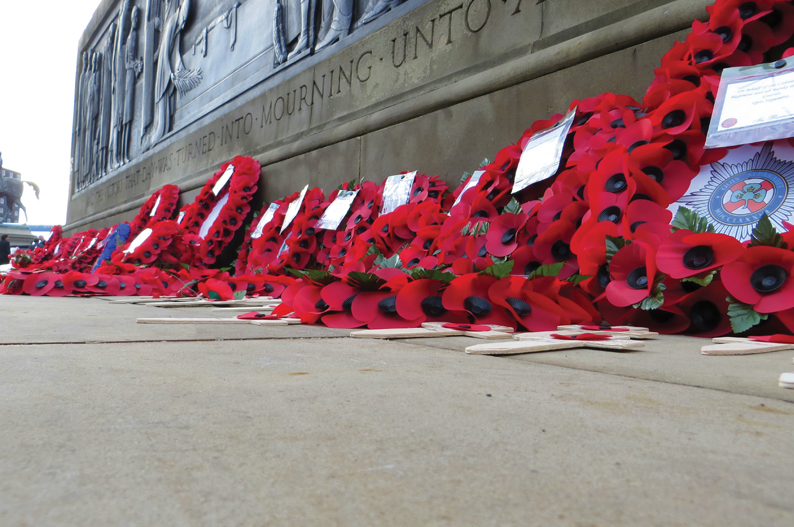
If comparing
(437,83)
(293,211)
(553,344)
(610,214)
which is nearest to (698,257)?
(610,214)

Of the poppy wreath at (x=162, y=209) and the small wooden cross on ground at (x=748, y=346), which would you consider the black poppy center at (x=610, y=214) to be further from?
the poppy wreath at (x=162, y=209)

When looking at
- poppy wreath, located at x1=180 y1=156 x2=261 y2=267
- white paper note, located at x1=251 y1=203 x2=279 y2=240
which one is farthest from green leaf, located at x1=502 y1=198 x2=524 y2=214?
poppy wreath, located at x1=180 y1=156 x2=261 y2=267

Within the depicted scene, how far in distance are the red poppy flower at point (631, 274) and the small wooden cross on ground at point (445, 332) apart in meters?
0.29

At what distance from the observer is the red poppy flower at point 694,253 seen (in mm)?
1247

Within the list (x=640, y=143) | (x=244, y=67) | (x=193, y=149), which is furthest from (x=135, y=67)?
(x=640, y=143)

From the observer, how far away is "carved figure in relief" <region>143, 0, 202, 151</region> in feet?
24.3

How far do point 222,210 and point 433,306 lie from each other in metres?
3.69

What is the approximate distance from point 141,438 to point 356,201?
10.1ft

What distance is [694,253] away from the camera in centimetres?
131

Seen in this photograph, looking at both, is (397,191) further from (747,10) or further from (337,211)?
(747,10)

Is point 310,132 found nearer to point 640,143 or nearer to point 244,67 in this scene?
point 244,67

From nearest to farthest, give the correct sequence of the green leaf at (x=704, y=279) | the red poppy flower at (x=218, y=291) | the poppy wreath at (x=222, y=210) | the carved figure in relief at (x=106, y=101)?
the green leaf at (x=704, y=279) → the red poppy flower at (x=218, y=291) → the poppy wreath at (x=222, y=210) → the carved figure in relief at (x=106, y=101)

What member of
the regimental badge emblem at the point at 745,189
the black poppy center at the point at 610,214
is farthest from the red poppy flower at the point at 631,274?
the regimental badge emblem at the point at 745,189

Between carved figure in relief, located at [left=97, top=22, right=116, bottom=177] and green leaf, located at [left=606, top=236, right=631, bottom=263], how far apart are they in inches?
453
